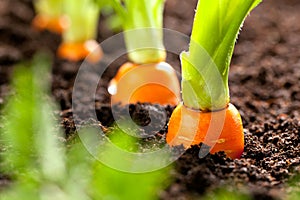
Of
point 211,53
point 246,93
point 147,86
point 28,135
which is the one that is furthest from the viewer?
point 246,93

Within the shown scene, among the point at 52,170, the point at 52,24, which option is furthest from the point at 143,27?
the point at 52,24

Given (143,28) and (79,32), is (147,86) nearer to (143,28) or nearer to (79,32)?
(143,28)

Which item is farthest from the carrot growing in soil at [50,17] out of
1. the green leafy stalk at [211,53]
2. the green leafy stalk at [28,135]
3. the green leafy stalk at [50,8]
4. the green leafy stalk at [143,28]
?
the green leafy stalk at [28,135]

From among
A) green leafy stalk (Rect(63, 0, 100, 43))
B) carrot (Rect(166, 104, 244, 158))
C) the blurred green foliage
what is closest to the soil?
carrot (Rect(166, 104, 244, 158))

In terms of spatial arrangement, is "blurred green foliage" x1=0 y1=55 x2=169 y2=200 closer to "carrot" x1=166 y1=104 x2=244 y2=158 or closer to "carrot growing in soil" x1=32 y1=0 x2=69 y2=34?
"carrot" x1=166 y1=104 x2=244 y2=158

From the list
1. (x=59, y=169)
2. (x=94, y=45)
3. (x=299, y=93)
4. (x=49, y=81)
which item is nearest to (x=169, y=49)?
(x=94, y=45)
